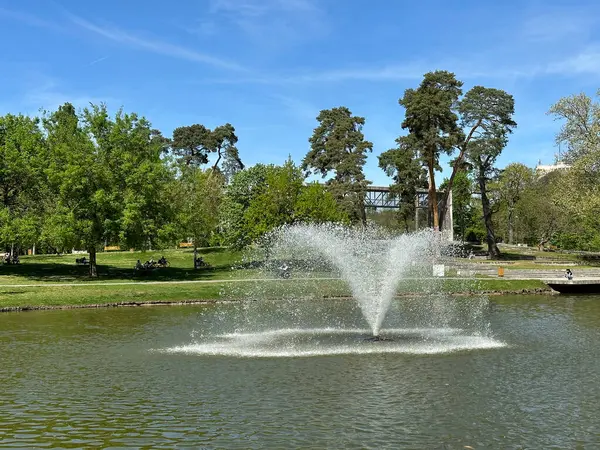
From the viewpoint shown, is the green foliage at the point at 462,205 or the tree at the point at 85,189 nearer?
the tree at the point at 85,189

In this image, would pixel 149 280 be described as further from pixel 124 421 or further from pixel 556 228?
pixel 556 228

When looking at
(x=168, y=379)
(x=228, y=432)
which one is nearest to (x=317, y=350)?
(x=168, y=379)

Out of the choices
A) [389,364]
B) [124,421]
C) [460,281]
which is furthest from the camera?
[460,281]

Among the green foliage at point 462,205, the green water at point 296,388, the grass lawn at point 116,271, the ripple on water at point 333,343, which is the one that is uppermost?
the green foliage at point 462,205

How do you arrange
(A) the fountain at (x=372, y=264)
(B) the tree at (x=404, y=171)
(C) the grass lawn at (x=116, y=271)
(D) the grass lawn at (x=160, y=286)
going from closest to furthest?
(A) the fountain at (x=372, y=264) → (D) the grass lawn at (x=160, y=286) → (C) the grass lawn at (x=116, y=271) → (B) the tree at (x=404, y=171)

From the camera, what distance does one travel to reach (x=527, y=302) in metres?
43.6

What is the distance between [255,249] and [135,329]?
47837mm

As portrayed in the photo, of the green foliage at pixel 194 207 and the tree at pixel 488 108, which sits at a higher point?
the tree at pixel 488 108

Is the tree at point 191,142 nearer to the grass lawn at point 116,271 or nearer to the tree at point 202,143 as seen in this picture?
the tree at point 202,143

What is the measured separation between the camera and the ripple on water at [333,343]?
952 inches

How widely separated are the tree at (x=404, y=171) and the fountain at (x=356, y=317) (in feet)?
114

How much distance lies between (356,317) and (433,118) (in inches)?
1854

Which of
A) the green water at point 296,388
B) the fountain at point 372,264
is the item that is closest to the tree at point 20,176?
the green water at point 296,388

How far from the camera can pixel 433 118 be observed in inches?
2975
